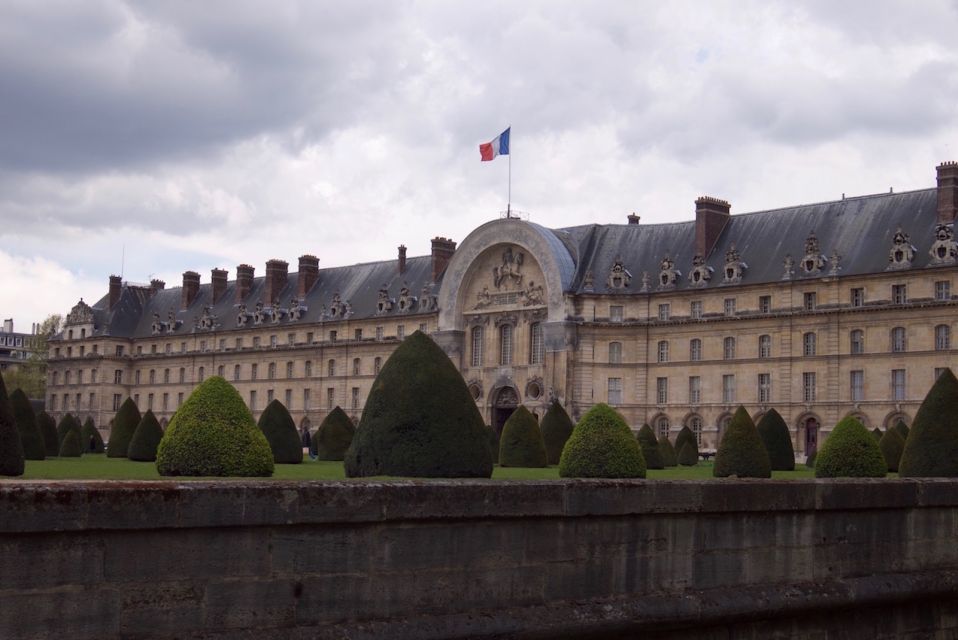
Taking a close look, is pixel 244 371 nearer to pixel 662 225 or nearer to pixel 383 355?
pixel 383 355

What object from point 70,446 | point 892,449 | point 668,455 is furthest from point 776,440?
point 70,446

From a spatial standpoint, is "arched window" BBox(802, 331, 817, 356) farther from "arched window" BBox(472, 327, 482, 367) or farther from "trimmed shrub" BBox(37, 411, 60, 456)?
"trimmed shrub" BBox(37, 411, 60, 456)

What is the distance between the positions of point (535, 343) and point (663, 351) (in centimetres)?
682

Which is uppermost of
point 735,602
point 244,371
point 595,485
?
point 244,371

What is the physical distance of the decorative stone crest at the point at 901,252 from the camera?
53875 millimetres

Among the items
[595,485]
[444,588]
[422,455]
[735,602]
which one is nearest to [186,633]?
[444,588]

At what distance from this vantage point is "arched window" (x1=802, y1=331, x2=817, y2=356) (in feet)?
188

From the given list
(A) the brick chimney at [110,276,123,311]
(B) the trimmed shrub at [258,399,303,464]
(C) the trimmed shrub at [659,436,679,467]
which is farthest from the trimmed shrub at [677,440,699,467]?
(A) the brick chimney at [110,276,123,311]

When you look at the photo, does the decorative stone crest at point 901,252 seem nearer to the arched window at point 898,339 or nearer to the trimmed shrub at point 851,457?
the arched window at point 898,339

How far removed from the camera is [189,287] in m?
92.9

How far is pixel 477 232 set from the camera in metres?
68.0

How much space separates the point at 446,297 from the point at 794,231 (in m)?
19.5

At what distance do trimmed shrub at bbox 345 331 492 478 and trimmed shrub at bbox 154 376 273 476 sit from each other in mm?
1571

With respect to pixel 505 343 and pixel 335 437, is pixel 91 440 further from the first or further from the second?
pixel 505 343
